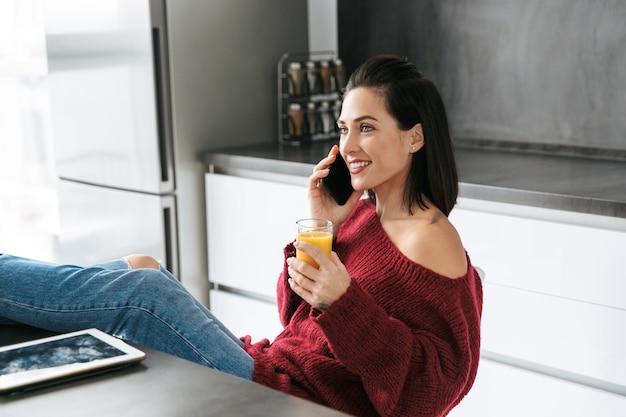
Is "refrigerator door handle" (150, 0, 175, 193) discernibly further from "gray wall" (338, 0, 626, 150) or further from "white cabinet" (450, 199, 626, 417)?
"white cabinet" (450, 199, 626, 417)

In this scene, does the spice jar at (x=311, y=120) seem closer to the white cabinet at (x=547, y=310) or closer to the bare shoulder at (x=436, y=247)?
the white cabinet at (x=547, y=310)

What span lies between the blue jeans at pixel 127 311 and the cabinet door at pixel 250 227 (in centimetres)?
115

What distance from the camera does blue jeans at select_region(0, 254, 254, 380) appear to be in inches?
60.5

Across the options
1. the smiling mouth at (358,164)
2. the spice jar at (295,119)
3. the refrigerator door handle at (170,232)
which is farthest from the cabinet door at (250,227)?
the smiling mouth at (358,164)

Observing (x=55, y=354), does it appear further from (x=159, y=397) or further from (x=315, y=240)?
(x=315, y=240)

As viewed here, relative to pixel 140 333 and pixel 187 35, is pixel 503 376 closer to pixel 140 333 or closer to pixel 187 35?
pixel 140 333

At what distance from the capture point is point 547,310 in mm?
2205

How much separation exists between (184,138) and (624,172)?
1.38 metres

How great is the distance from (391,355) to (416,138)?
1.42 feet

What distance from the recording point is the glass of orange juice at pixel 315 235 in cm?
152

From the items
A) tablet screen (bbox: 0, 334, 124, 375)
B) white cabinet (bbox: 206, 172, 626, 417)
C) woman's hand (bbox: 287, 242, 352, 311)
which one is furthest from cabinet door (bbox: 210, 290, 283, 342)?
tablet screen (bbox: 0, 334, 124, 375)

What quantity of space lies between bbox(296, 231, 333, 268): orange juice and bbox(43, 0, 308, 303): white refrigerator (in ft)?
4.90

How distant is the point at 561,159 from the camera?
8.97ft

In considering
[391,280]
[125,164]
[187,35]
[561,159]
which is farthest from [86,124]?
[391,280]
